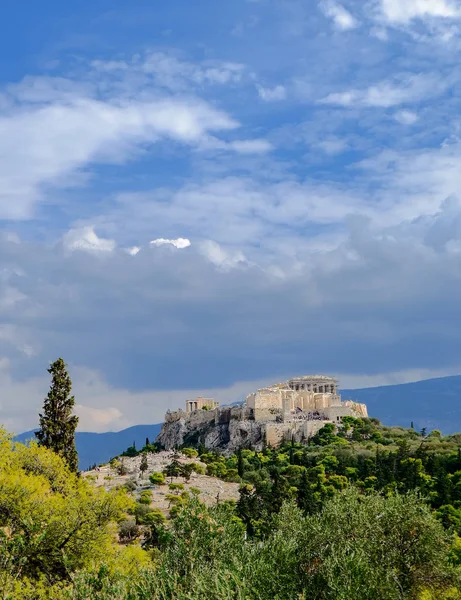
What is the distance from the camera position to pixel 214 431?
458 ft

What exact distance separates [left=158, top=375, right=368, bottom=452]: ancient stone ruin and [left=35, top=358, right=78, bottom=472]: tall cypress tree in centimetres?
8546

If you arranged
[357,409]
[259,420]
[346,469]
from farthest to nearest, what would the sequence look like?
[357,409], [259,420], [346,469]

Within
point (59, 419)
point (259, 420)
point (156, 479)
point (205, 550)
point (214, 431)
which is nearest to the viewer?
point (205, 550)

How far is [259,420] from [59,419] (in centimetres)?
9416

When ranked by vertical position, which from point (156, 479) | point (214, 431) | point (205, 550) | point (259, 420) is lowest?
point (205, 550)

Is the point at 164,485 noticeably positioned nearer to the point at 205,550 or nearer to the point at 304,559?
the point at 205,550

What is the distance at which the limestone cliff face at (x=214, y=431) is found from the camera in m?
133

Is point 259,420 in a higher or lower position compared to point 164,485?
higher

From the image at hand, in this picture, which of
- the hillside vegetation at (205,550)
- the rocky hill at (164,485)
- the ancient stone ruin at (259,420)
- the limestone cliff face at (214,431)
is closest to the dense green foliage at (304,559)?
the hillside vegetation at (205,550)

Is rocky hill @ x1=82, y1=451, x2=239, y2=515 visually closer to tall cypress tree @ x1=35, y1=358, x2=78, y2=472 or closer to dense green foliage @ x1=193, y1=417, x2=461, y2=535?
dense green foliage @ x1=193, y1=417, x2=461, y2=535

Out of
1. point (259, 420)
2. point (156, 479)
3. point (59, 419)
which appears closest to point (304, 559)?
point (59, 419)

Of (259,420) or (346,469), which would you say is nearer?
(346,469)

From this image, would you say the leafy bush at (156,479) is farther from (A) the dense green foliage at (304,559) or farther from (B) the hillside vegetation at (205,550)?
(A) the dense green foliage at (304,559)

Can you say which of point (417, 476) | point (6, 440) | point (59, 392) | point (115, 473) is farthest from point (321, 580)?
point (115, 473)
